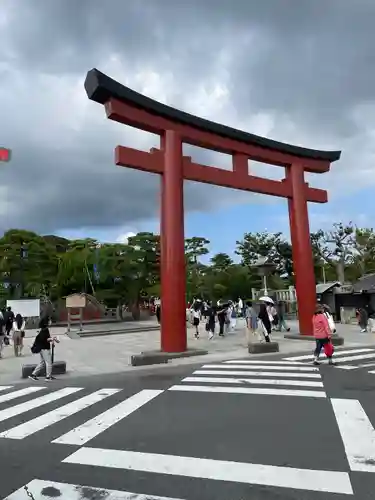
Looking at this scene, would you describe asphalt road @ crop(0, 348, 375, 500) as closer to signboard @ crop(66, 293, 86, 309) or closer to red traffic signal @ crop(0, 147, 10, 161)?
red traffic signal @ crop(0, 147, 10, 161)

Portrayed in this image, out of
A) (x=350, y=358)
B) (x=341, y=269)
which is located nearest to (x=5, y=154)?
(x=350, y=358)

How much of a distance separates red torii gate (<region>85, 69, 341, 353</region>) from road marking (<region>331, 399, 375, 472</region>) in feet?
25.0

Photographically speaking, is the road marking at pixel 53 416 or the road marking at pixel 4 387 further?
the road marking at pixel 4 387

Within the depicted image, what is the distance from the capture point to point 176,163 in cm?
1449

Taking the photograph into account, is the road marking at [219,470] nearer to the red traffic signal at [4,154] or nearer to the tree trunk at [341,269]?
the red traffic signal at [4,154]

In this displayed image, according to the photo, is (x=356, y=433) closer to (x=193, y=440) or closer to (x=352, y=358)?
(x=193, y=440)

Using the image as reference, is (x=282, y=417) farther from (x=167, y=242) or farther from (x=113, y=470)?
(x=167, y=242)

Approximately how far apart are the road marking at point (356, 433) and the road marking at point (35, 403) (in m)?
4.83

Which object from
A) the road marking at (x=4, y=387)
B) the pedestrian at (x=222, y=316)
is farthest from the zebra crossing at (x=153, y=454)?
the pedestrian at (x=222, y=316)

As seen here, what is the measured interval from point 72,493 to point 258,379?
5.94 meters

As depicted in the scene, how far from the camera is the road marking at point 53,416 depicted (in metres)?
5.68

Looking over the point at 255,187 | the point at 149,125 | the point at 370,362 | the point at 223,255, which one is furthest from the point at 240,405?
the point at 223,255

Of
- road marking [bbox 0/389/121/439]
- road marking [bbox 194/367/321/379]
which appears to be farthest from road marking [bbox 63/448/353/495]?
road marking [bbox 194/367/321/379]

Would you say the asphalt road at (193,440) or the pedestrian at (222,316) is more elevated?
the pedestrian at (222,316)
